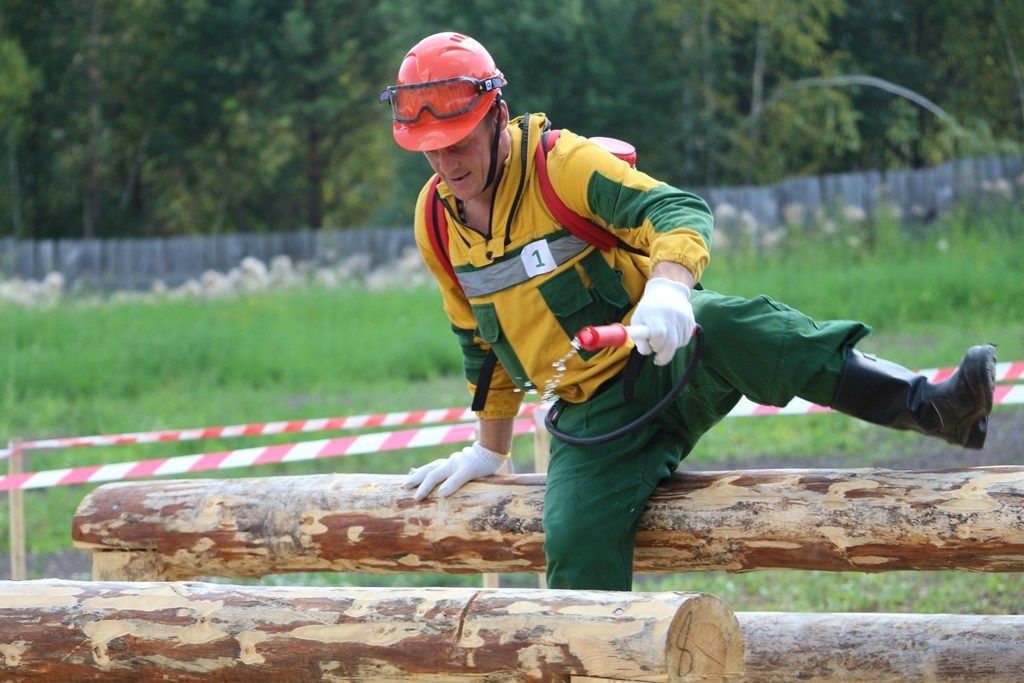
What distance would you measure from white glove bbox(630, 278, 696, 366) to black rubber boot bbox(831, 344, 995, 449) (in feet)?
1.79

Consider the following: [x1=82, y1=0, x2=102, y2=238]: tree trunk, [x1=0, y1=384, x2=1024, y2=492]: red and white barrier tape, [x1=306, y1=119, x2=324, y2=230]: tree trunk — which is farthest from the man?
[x1=306, y1=119, x2=324, y2=230]: tree trunk

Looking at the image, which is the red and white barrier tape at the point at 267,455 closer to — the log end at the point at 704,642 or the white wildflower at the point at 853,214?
the log end at the point at 704,642

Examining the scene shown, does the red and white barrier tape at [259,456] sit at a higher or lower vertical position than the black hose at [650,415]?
lower

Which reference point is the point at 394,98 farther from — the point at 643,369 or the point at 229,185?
the point at 229,185

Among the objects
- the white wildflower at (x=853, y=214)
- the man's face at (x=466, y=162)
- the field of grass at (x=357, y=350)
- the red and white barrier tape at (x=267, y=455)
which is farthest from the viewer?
the white wildflower at (x=853, y=214)

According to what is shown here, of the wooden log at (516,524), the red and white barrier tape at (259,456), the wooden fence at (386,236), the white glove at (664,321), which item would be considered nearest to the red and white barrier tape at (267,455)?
the red and white barrier tape at (259,456)

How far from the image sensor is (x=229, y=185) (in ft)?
90.7

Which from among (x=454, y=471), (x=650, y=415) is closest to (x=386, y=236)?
(x=454, y=471)

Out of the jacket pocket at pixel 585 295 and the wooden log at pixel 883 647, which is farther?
the wooden log at pixel 883 647

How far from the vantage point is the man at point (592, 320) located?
10.5 feet

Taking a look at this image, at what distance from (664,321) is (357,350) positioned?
354 inches

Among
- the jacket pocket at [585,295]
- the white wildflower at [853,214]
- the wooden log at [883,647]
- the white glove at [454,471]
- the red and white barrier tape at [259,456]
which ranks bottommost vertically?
the wooden log at [883,647]

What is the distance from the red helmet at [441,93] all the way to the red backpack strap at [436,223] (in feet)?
0.80

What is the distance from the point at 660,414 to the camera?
3.46 m
